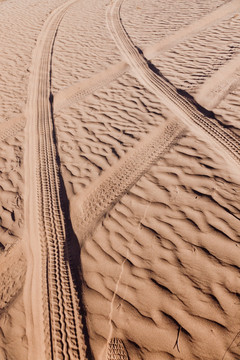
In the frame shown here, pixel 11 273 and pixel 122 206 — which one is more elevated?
pixel 122 206

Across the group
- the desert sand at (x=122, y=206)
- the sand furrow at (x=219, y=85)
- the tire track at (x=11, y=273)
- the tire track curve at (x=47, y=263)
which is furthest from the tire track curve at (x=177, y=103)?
the tire track at (x=11, y=273)

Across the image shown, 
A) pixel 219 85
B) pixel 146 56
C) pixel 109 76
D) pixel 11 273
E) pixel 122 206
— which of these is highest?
pixel 219 85

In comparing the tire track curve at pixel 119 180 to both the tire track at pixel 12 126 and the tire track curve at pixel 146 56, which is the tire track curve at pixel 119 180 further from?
the tire track curve at pixel 146 56

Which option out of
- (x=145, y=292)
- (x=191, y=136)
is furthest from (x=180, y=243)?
(x=191, y=136)

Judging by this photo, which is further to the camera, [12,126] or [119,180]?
[12,126]

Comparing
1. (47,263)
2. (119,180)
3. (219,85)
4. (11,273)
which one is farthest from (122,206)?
(219,85)

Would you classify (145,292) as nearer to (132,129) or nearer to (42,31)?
(132,129)

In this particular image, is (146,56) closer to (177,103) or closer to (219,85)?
(219,85)
